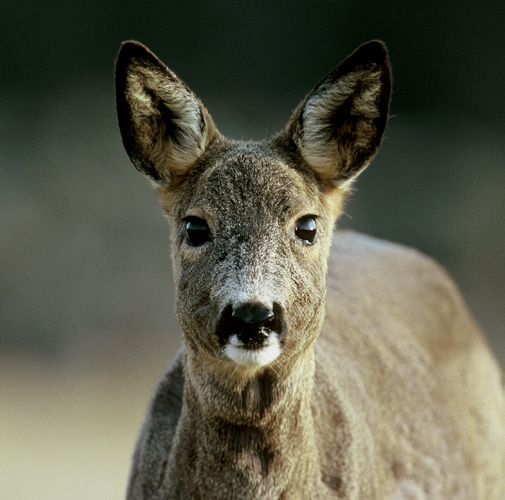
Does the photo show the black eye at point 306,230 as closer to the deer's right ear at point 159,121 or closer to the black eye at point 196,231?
the black eye at point 196,231

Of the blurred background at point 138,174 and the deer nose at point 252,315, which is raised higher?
the blurred background at point 138,174

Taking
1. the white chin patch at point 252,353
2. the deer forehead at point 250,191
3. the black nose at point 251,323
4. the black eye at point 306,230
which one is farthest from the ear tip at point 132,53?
the white chin patch at point 252,353

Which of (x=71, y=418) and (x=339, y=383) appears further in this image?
(x=71, y=418)

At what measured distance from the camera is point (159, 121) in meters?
4.55

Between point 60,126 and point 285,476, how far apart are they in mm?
9985

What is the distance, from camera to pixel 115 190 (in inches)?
512

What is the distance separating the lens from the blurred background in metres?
11.6

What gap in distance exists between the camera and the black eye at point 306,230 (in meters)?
4.16

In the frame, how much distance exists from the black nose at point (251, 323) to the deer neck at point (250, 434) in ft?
1.19

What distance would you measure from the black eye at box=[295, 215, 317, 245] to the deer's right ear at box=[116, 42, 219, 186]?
67 centimetres

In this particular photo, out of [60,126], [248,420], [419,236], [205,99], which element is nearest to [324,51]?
[205,99]

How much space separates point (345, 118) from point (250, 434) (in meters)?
1.62

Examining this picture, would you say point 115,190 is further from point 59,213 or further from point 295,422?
point 295,422

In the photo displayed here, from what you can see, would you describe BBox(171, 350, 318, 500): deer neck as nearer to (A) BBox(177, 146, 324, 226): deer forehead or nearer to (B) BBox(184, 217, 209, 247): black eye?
(B) BBox(184, 217, 209, 247): black eye
